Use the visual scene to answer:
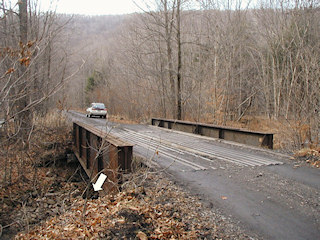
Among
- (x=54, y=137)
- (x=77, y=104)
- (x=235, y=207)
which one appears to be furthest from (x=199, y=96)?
(x=77, y=104)

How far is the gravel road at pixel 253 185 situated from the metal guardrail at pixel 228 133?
1.47 feet

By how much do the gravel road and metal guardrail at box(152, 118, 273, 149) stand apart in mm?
449

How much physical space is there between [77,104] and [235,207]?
62.1m

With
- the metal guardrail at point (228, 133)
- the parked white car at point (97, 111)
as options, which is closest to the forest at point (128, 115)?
the metal guardrail at point (228, 133)

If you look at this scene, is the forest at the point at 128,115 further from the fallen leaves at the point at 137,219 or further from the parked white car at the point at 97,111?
the parked white car at the point at 97,111

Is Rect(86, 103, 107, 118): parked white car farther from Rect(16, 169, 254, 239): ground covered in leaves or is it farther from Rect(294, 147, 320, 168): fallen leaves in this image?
Rect(16, 169, 254, 239): ground covered in leaves

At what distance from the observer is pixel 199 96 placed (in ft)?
63.2

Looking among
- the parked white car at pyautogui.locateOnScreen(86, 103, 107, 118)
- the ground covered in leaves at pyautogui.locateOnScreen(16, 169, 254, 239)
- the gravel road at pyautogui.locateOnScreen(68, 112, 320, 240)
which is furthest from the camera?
the parked white car at pyautogui.locateOnScreen(86, 103, 107, 118)

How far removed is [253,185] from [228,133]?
208 inches

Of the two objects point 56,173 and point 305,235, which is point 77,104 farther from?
point 305,235

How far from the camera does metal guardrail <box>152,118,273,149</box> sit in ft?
29.6

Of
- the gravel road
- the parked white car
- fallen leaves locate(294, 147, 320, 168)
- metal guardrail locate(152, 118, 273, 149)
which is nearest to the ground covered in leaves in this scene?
the gravel road

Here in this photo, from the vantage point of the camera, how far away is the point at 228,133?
35.1 ft

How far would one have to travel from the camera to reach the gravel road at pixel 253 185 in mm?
3928
